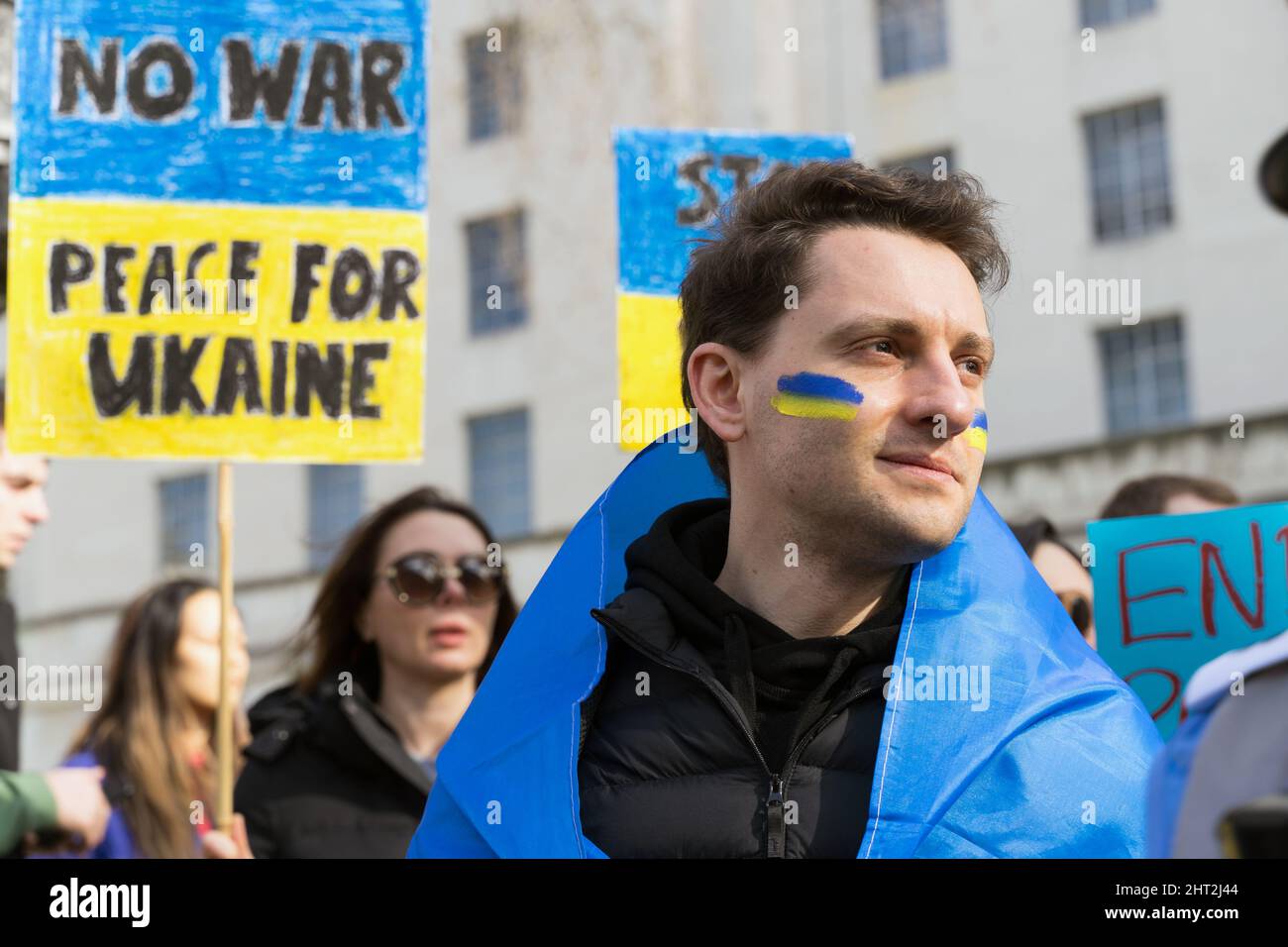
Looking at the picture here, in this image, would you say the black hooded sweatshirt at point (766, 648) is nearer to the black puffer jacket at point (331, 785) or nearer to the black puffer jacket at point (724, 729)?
the black puffer jacket at point (724, 729)

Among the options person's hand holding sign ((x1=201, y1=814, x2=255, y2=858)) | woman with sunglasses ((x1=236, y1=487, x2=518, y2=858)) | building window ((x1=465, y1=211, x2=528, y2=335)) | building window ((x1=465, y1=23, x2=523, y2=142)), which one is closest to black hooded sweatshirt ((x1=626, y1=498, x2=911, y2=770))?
person's hand holding sign ((x1=201, y1=814, x2=255, y2=858))

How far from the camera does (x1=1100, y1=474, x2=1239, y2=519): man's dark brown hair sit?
13.7 ft

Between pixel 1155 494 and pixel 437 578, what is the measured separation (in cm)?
168

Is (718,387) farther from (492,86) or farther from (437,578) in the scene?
(492,86)

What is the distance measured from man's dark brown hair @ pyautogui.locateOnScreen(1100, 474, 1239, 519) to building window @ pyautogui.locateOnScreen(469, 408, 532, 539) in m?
17.5

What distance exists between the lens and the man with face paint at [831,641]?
2074 mm

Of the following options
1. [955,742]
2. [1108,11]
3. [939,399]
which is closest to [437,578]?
[939,399]

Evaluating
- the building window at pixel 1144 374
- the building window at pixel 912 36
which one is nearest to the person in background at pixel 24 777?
the building window at pixel 1144 374

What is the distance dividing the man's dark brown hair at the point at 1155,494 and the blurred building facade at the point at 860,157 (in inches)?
526

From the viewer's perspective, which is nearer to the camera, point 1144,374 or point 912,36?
point 1144,374

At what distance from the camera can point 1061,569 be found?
155 inches

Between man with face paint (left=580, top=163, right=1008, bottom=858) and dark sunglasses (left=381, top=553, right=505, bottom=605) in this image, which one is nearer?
man with face paint (left=580, top=163, right=1008, bottom=858)

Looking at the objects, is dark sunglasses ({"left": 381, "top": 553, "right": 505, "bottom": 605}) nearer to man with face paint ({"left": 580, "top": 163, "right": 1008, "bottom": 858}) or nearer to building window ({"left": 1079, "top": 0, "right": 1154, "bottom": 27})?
man with face paint ({"left": 580, "top": 163, "right": 1008, "bottom": 858})
